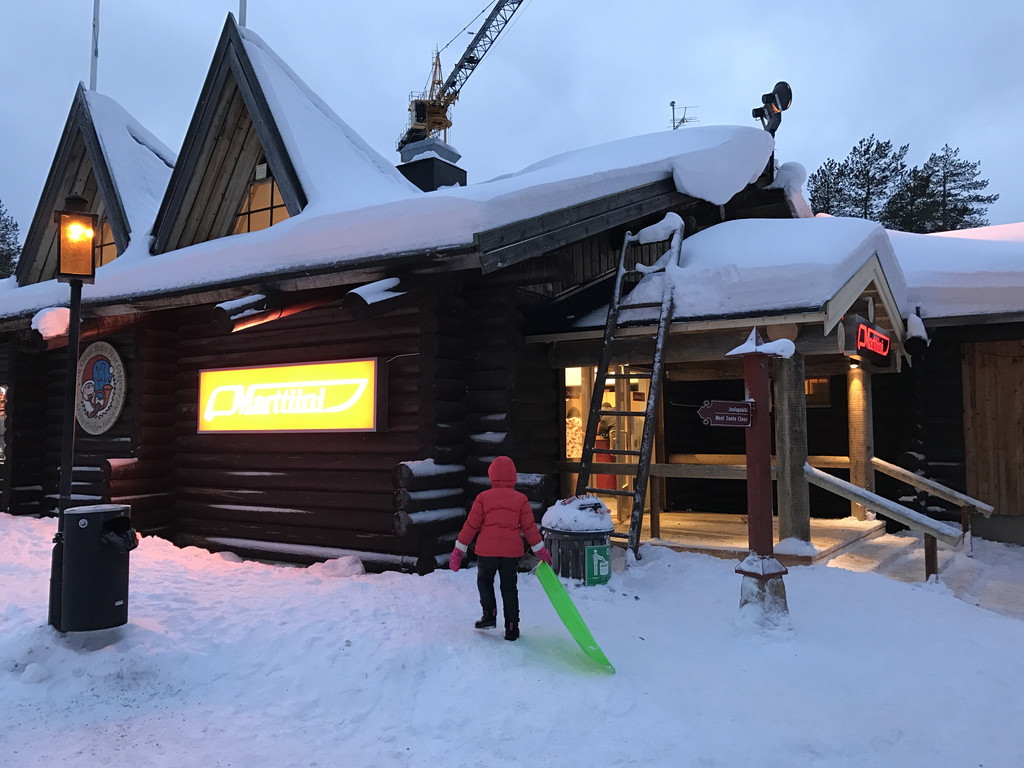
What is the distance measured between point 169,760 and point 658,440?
9.95 m

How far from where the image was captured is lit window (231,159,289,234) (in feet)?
32.6

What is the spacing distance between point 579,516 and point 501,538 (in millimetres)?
1541

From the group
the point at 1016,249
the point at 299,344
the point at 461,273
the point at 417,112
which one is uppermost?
the point at 417,112

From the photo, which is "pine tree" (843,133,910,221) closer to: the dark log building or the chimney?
the dark log building

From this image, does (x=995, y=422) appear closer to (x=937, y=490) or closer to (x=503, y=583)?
(x=937, y=490)

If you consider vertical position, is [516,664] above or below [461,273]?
below

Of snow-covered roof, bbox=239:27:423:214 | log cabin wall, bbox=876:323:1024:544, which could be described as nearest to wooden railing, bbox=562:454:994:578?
log cabin wall, bbox=876:323:1024:544

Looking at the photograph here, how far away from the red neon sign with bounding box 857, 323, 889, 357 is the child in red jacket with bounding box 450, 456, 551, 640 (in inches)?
184

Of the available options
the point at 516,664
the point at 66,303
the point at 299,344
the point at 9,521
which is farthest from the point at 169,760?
the point at 9,521

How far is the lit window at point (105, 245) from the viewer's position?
12.0m

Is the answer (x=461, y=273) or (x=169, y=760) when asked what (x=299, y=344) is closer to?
(x=461, y=273)

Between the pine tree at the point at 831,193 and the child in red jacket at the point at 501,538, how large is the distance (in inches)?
1370

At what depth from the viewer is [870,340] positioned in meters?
8.46

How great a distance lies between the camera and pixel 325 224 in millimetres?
7824
